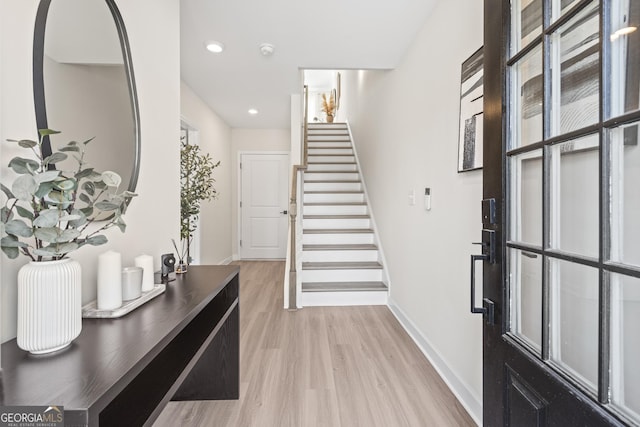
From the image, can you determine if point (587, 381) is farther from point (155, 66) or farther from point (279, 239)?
point (279, 239)

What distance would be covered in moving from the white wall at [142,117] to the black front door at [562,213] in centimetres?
140

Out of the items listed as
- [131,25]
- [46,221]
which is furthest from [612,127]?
[131,25]

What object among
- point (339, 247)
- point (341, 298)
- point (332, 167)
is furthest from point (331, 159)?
point (341, 298)

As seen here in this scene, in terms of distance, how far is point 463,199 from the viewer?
1.74 m

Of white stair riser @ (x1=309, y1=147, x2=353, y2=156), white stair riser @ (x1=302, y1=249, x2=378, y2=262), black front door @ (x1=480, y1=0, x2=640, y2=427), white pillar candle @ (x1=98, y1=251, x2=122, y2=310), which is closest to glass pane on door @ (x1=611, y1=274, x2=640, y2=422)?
black front door @ (x1=480, y1=0, x2=640, y2=427)

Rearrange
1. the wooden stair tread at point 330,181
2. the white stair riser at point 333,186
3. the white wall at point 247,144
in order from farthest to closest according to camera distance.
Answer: the white wall at point 247,144, the wooden stair tread at point 330,181, the white stair riser at point 333,186

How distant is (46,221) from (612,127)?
1.25 metres

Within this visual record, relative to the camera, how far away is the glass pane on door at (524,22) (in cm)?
86

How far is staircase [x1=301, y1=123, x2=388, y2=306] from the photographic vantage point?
3.29m

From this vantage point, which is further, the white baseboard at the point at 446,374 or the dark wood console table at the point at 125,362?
the white baseboard at the point at 446,374

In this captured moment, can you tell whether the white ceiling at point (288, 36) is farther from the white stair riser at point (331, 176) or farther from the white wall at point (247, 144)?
the white wall at point (247, 144)

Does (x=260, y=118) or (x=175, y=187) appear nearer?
(x=175, y=187)

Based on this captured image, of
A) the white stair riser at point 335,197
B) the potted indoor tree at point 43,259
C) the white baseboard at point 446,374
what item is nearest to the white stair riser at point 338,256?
the white baseboard at point 446,374

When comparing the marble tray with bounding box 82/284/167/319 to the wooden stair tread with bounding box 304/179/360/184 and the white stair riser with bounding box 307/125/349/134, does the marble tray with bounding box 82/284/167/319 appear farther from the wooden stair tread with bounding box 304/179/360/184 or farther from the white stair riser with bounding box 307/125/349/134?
the white stair riser with bounding box 307/125/349/134
